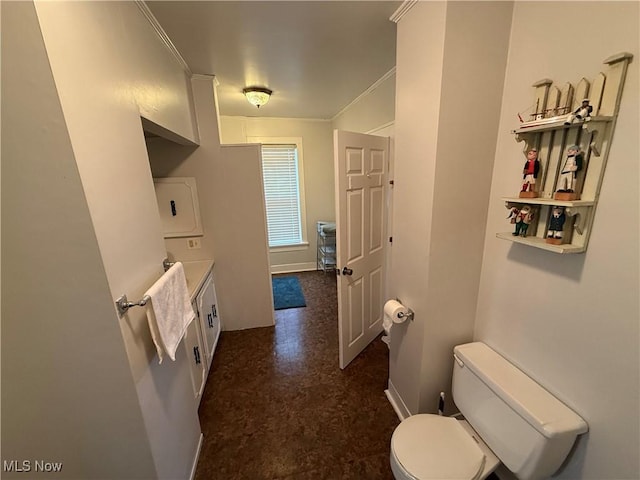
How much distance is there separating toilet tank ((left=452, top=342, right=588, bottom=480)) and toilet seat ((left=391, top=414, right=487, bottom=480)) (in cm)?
9

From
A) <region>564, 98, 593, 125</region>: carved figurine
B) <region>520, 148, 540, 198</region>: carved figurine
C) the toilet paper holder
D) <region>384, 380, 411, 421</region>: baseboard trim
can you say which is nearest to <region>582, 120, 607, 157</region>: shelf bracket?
<region>564, 98, 593, 125</region>: carved figurine

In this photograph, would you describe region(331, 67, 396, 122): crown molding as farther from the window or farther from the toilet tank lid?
the toilet tank lid

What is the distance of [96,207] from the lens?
0.81 metres

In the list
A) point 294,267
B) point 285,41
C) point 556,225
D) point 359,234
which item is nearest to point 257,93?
point 285,41

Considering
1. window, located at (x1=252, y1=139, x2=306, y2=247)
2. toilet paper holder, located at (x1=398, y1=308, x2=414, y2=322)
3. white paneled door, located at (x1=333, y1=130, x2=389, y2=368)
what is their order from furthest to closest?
window, located at (x1=252, y1=139, x2=306, y2=247) < white paneled door, located at (x1=333, y1=130, x2=389, y2=368) < toilet paper holder, located at (x1=398, y1=308, x2=414, y2=322)

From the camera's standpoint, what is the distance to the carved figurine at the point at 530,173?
101 centimetres

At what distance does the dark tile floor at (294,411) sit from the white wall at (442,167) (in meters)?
0.39

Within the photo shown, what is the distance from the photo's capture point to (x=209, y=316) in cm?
223

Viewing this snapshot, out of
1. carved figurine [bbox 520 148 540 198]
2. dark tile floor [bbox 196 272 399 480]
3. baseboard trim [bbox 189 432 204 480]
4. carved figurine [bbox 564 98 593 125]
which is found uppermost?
carved figurine [bbox 564 98 593 125]

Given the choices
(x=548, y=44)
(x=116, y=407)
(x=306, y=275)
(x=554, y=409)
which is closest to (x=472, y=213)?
(x=548, y=44)

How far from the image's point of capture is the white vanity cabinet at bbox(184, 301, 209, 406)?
5.58ft

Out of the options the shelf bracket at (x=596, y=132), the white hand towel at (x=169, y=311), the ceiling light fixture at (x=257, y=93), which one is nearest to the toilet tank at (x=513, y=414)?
the shelf bracket at (x=596, y=132)

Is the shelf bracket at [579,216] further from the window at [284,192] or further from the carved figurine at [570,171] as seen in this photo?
the window at [284,192]

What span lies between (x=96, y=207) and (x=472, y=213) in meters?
1.55
